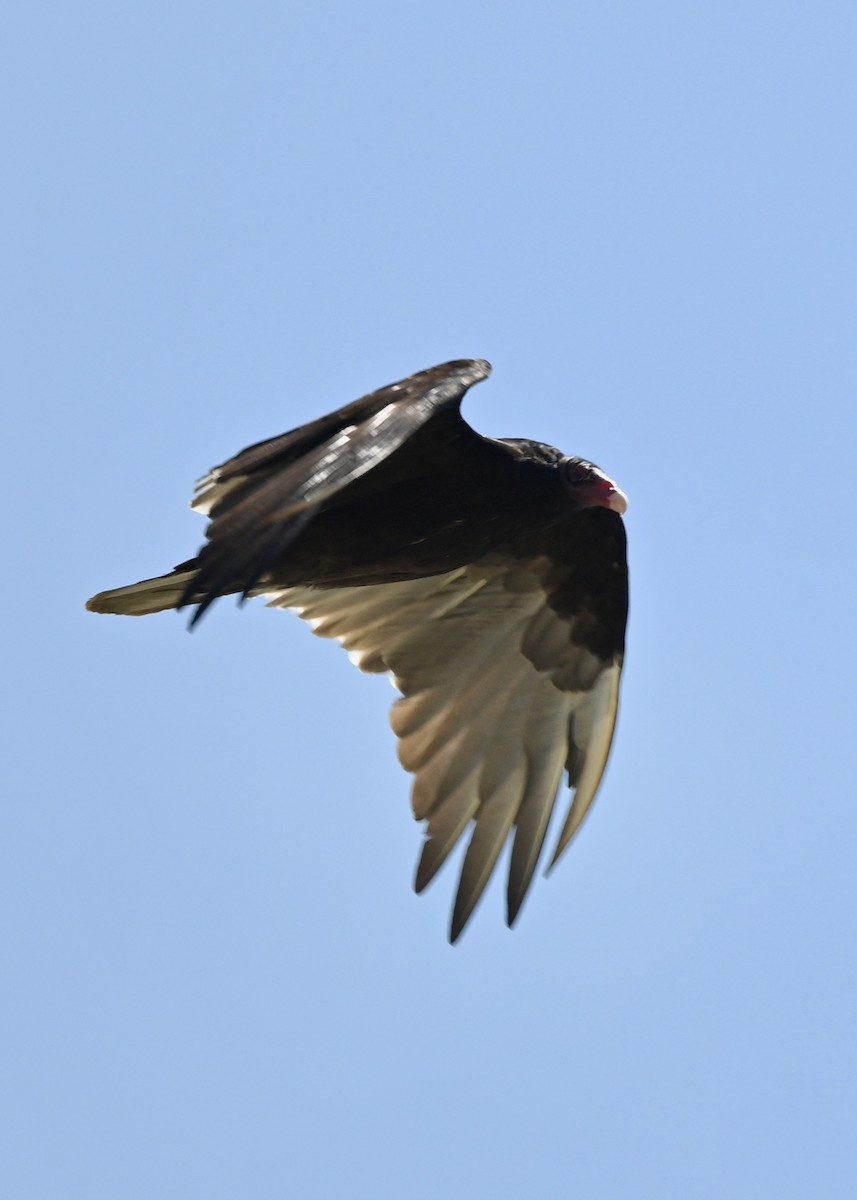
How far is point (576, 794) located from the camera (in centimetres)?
895

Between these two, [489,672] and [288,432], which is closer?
[288,432]

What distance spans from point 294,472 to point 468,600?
2698mm

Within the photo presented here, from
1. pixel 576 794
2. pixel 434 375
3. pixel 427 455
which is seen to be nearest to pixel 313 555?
pixel 427 455

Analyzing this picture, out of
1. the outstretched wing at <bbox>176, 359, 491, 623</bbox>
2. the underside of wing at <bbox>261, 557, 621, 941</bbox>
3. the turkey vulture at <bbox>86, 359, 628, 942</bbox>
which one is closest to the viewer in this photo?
the outstretched wing at <bbox>176, 359, 491, 623</bbox>

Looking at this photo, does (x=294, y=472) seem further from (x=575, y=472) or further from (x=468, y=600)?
(x=468, y=600)

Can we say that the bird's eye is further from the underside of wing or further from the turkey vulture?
the underside of wing

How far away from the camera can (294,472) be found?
6742mm

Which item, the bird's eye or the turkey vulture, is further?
the bird's eye

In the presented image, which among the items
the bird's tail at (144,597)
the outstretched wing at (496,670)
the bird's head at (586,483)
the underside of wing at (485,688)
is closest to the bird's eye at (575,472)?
the bird's head at (586,483)

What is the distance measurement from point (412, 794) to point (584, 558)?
124 centimetres

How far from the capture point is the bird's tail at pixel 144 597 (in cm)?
839

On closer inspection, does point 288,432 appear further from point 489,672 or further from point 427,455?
point 489,672

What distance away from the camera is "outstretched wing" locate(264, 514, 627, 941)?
8906mm

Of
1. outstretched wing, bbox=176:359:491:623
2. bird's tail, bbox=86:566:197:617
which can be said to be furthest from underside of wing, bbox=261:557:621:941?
Answer: outstretched wing, bbox=176:359:491:623
